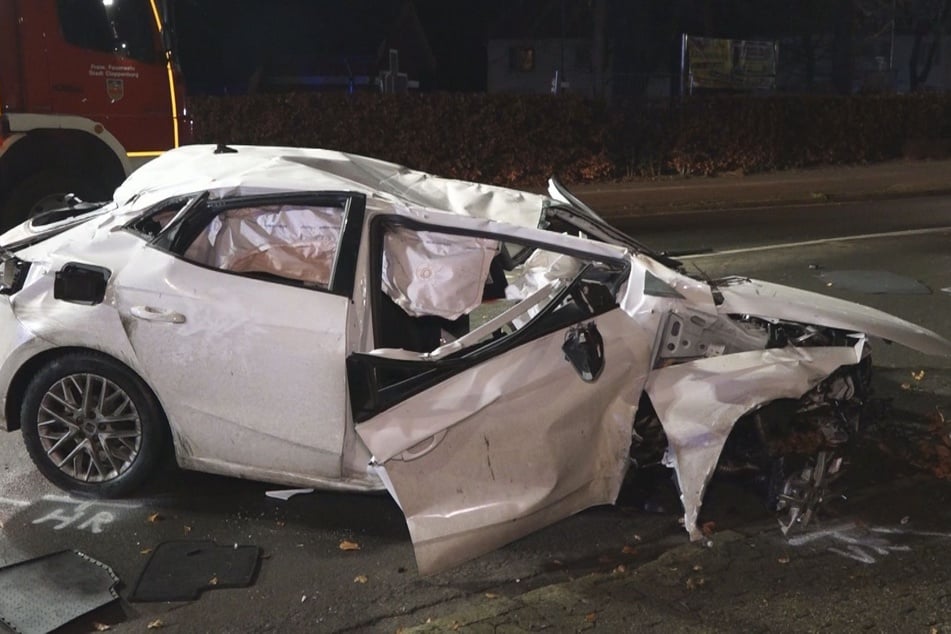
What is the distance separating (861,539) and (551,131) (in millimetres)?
14934

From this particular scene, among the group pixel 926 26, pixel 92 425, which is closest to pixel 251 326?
pixel 92 425

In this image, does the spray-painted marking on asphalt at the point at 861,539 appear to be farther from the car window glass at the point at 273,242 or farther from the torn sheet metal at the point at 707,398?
the car window glass at the point at 273,242

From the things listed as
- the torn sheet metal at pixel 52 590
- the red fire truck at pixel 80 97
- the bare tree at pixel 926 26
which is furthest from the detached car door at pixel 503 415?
the bare tree at pixel 926 26

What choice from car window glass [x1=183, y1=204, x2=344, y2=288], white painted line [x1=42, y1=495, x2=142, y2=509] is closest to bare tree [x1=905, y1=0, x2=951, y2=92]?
car window glass [x1=183, y1=204, x2=344, y2=288]

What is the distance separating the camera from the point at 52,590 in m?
4.17

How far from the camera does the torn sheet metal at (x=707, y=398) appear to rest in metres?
4.38

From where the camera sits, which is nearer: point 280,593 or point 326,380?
point 280,593

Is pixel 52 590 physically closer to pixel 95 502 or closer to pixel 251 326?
pixel 95 502

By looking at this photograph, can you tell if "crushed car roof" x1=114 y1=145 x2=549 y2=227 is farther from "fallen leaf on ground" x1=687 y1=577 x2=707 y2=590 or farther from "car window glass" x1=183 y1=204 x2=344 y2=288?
"fallen leaf on ground" x1=687 y1=577 x2=707 y2=590

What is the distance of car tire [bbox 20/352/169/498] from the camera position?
4828mm

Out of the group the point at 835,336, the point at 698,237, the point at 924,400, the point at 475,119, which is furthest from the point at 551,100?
the point at 835,336

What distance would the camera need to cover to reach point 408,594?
4164 mm

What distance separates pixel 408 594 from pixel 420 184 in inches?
88.1

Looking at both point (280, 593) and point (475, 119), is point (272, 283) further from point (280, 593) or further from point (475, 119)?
point (475, 119)
